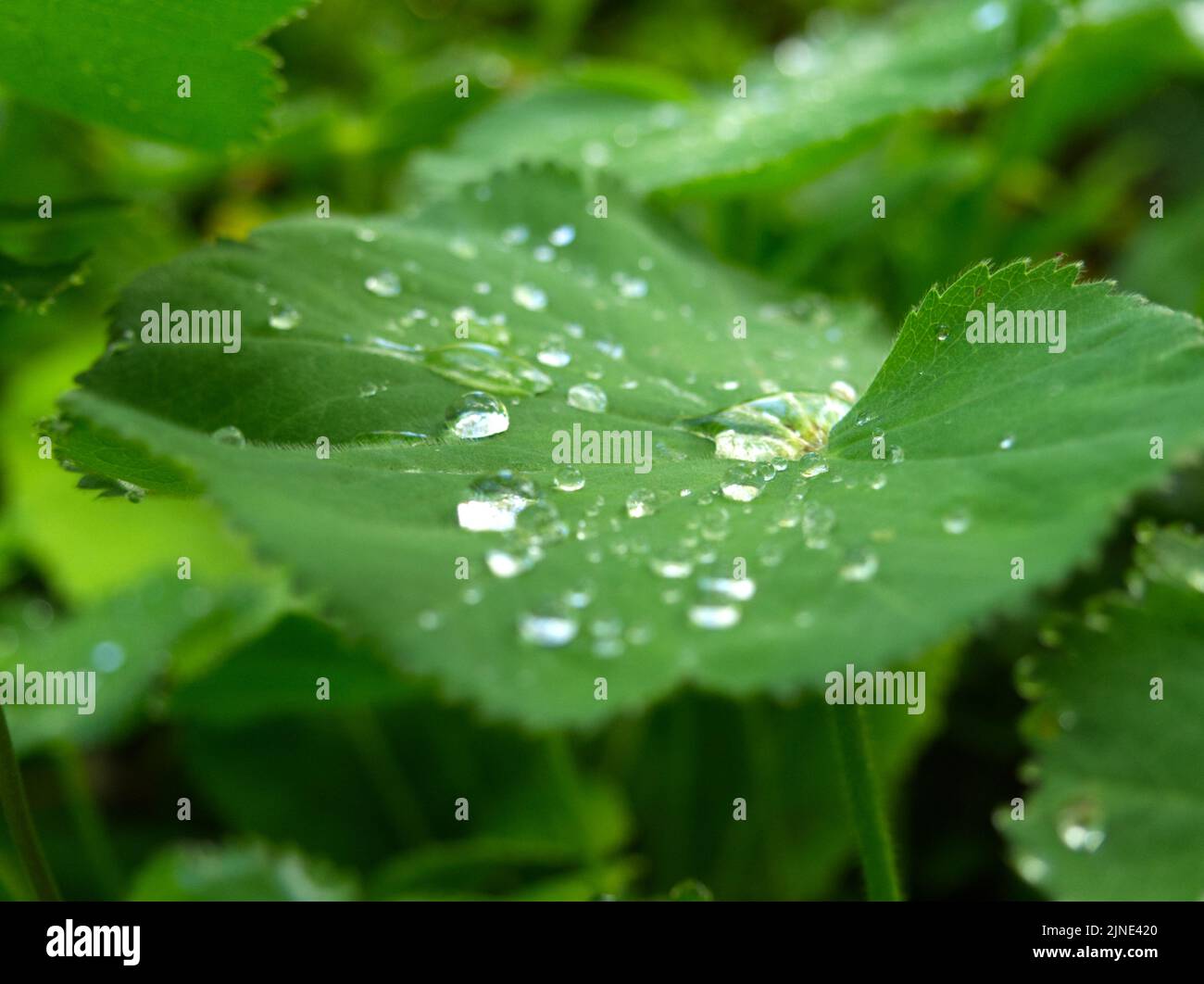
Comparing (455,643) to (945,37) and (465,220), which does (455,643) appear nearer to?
(465,220)

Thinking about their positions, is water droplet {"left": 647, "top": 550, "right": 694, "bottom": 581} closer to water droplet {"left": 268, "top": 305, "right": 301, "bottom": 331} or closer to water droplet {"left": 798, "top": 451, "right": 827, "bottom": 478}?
water droplet {"left": 798, "top": 451, "right": 827, "bottom": 478}

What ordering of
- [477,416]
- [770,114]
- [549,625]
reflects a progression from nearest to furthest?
[549,625], [477,416], [770,114]

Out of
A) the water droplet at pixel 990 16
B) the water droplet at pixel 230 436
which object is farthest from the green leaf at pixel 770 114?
the water droplet at pixel 230 436

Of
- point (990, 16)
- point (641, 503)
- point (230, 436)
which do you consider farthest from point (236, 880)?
point (990, 16)

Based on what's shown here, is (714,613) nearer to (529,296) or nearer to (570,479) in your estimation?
(570,479)

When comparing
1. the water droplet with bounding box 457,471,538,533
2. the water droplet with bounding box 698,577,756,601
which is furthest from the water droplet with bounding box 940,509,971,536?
the water droplet with bounding box 457,471,538,533

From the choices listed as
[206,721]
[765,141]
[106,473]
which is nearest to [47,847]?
[206,721]

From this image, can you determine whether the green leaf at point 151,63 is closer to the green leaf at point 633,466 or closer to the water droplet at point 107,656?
the green leaf at point 633,466
